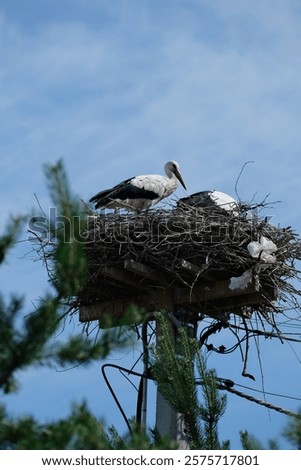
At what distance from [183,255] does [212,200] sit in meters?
1.48

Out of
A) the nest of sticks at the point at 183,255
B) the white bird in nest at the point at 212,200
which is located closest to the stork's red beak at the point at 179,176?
the white bird in nest at the point at 212,200

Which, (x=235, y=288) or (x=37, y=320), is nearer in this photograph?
(x=37, y=320)

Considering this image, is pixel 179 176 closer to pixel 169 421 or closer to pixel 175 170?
pixel 175 170

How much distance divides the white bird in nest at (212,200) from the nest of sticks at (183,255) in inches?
17.2

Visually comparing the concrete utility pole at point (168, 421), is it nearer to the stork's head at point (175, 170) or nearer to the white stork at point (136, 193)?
the white stork at point (136, 193)

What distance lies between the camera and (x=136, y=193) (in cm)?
1193

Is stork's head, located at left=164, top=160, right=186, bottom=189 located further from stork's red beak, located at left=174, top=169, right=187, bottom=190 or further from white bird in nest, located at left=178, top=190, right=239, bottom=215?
white bird in nest, located at left=178, top=190, right=239, bottom=215

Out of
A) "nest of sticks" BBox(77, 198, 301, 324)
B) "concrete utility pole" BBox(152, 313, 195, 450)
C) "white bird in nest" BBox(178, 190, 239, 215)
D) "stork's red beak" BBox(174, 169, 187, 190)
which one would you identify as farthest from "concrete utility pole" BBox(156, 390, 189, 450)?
"stork's red beak" BBox(174, 169, 187, 190)

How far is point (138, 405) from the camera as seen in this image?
29.9 feet

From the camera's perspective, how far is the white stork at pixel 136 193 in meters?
11.7

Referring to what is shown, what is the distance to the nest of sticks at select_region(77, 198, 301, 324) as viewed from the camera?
9.55 m
